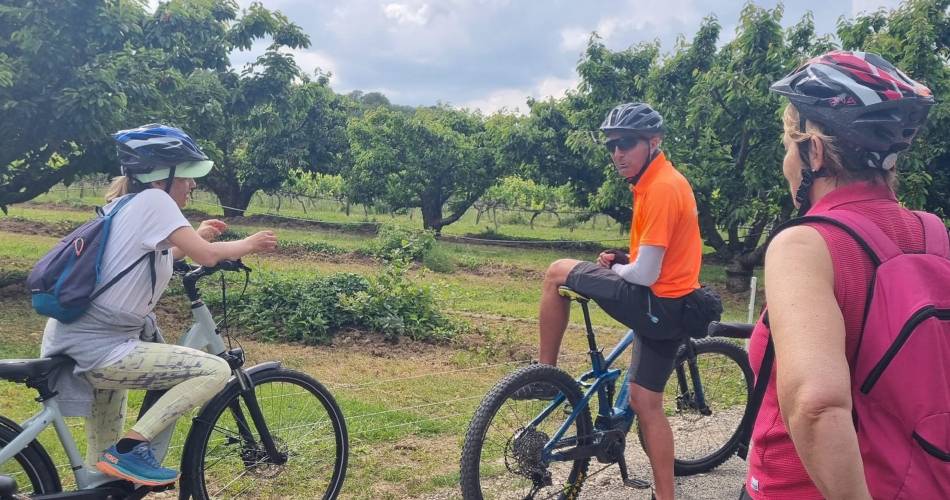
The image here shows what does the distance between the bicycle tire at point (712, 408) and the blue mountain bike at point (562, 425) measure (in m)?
0.01

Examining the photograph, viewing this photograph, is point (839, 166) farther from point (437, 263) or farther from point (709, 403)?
point (437, 263)

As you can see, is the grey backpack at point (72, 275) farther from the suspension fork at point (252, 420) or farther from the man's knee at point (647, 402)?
the man's knee at point (647, 402)

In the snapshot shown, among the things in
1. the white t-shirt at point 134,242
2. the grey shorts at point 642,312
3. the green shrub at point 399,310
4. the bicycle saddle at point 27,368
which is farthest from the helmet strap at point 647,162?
the green shrub at point 399,310

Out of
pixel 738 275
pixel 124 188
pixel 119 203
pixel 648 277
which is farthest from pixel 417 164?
pixel 119 203

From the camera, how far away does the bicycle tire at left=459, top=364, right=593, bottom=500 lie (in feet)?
10.9

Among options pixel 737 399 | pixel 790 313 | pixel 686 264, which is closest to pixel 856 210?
pixel 790 313

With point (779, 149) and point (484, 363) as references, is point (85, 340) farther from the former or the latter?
point (779, 149)

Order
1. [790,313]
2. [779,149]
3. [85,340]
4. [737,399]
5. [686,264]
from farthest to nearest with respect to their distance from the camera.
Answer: [779,149], [737,399], [686,264], [85,340], [790,313]

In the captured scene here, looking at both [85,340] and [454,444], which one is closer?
[85,340]

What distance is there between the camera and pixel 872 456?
1.44 meters

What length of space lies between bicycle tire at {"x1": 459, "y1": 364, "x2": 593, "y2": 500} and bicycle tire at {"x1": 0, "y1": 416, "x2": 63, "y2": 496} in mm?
1763

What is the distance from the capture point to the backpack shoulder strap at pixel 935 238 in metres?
1.52

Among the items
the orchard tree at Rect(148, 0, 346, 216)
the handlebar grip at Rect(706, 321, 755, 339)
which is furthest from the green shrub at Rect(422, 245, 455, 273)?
the handlebar grip at Rect(706, 321, 755, 339)

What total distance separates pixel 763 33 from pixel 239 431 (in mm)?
13085
